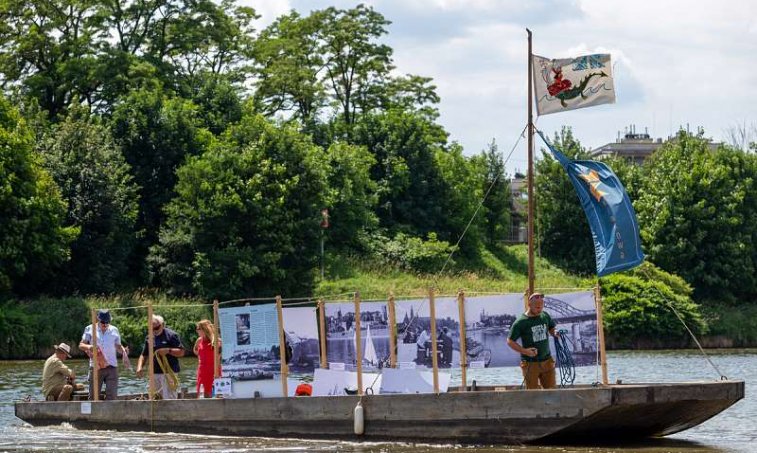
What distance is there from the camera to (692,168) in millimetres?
80438

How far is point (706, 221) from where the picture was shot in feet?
254

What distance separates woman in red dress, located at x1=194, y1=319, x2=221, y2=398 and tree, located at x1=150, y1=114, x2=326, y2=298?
35.3 m

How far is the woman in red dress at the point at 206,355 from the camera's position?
24.9 meters

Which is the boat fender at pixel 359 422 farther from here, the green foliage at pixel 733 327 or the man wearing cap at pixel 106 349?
the green foliage at pixel 733 327

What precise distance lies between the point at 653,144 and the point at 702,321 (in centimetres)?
7709

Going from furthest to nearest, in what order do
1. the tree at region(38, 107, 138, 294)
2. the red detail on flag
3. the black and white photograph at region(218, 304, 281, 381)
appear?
the tree at region(38, 107, 138, 294) < the black and white photograph at region(218, 304, 281, 381) < the red detail on flag

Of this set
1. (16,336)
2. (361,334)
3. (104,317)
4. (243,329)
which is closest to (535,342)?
(361,334)

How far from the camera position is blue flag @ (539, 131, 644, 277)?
22234 millimetres

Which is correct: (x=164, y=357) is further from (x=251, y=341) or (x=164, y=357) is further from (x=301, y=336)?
(x=301, y=336)

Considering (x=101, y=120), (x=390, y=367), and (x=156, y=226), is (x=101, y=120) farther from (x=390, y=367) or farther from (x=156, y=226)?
(x=390, y=367)

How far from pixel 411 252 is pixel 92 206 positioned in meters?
21.6

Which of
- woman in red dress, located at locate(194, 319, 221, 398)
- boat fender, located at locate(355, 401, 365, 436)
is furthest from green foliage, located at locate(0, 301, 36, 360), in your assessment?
boat fender, located at locate(355, 401, 365, 436)

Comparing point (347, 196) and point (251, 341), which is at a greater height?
point (347, 196)

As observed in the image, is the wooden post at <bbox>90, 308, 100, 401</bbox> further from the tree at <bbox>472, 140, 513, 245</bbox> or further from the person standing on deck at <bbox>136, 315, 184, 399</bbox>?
the tree at <bbox>472, 140, 513, 245</bbox>
